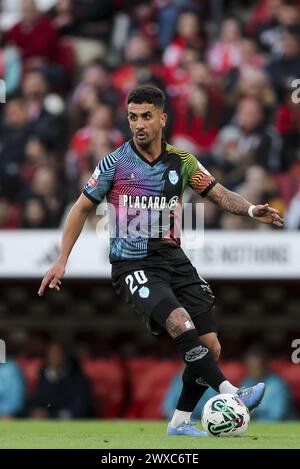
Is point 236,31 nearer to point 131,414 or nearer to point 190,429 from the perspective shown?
point 131,414

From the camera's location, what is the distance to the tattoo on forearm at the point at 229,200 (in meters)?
8.46

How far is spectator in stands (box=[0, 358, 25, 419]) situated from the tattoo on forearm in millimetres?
6082

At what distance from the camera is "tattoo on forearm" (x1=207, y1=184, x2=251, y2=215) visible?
846 cm

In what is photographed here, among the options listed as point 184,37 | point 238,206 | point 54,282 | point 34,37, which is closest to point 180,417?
point 54,282

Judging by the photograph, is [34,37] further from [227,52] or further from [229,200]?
[229,200]

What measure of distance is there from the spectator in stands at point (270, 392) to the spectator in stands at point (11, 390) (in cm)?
253

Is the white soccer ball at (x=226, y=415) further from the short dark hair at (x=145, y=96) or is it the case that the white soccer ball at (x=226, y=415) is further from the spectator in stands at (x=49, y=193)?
the spectator in stands at (x=49, y=193)

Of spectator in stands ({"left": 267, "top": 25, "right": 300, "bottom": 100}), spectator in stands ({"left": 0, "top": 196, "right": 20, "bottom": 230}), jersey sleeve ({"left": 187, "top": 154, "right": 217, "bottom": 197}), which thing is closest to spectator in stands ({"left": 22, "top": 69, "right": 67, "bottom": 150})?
spectator in stands ({"left": 0, "top": 196, "right": 20, "bottom": 230})

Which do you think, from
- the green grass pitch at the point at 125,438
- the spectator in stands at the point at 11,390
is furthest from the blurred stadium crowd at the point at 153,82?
the green grass pitch at the point at 125,438

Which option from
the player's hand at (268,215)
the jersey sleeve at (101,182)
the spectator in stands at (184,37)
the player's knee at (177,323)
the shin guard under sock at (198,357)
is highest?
the spectator in stands at (184,37)

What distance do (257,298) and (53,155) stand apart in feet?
9.69

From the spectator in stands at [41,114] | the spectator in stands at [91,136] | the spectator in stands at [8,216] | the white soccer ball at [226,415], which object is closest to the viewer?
the white soccer ball at [226,415]

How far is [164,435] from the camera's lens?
8852mm

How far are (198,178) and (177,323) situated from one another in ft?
3.68
